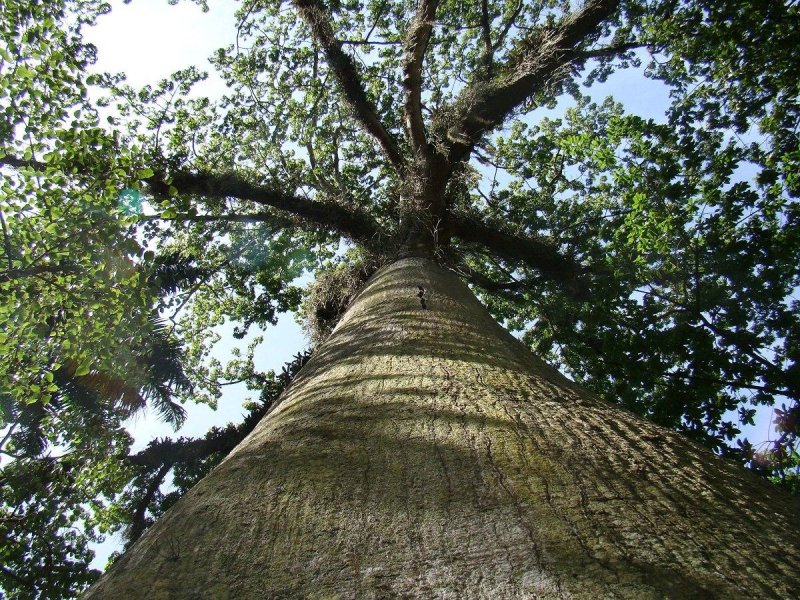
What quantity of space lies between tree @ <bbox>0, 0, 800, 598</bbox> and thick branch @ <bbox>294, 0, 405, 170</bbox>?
5 centimetres

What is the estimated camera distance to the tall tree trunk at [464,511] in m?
0.94

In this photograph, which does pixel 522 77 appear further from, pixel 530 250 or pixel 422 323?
pixel 422 323

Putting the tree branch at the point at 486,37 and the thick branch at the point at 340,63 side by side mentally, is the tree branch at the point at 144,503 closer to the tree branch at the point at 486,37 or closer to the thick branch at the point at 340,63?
the thick branch at the point at 340,63

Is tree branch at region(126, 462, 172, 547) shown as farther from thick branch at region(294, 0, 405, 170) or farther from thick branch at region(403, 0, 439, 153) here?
thick branch at region(403, 0, 439, 153)

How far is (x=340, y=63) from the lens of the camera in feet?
25.3

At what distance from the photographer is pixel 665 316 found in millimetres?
6219

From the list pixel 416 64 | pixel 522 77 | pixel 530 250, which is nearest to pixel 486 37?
pixel 522 77

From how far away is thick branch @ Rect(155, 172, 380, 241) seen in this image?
739cm

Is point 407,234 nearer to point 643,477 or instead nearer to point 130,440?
point 643,477

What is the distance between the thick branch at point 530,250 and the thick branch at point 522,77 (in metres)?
1.00

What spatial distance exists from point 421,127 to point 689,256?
397cm

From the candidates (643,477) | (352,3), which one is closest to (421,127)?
(352,3)

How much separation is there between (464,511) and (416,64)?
23.4 ft

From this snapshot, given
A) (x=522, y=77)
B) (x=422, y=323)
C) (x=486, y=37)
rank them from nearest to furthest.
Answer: (x=422, y=323) < (x=522, y=77) < (x=486, y=37)
